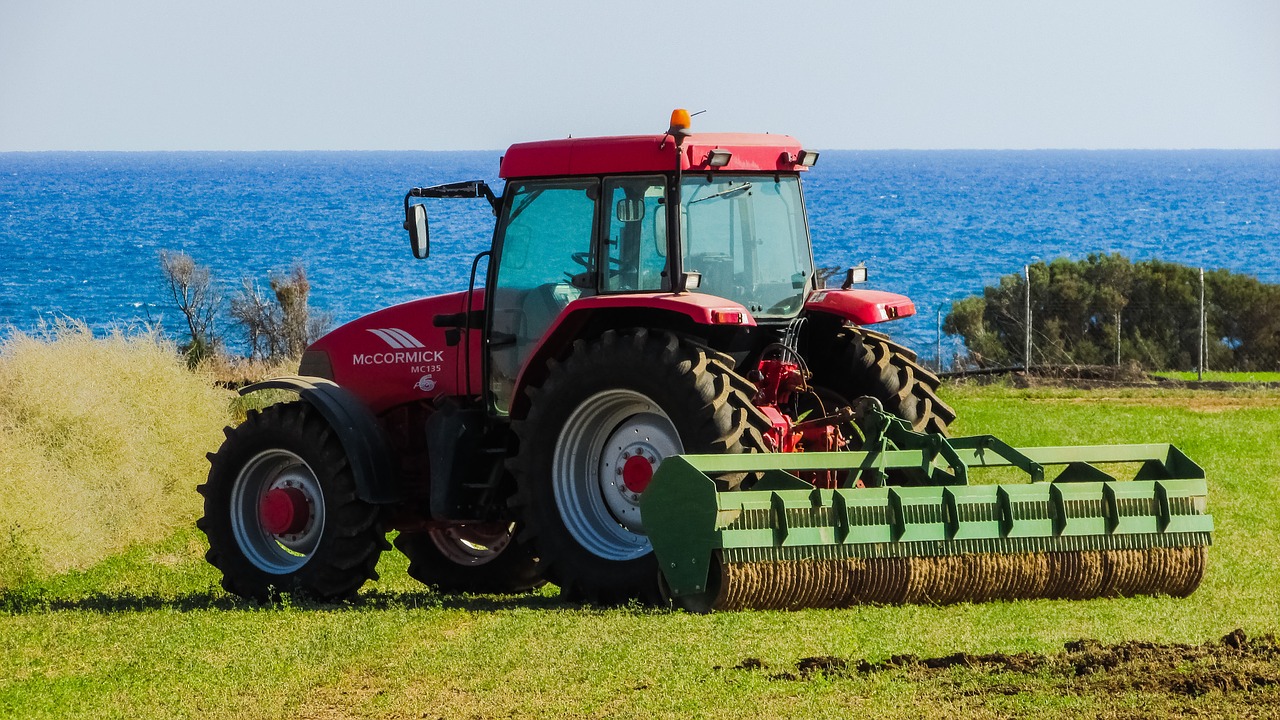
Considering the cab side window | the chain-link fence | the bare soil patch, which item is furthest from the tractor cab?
the chain-link fence

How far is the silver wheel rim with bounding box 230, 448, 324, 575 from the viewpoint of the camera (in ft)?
33.3

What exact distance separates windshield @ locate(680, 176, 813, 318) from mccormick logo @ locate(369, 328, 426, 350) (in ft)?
7.53

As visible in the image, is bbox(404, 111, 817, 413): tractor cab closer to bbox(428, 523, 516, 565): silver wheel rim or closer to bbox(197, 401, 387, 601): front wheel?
bbox(197, 401, 387, 601): front wheel

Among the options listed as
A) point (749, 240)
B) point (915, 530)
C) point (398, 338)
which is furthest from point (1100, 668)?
point (398, 338)

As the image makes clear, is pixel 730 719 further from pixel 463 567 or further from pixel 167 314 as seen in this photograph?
pixel 167 314

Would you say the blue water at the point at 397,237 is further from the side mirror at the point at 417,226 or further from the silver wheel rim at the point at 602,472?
the silver wheel rim at the point at 602,472

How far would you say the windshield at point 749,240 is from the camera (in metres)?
8.98

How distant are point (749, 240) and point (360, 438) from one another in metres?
2.73

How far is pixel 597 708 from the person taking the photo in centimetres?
651

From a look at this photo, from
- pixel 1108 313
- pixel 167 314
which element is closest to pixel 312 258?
pixel 167 314

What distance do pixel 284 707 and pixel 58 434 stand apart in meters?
8.25

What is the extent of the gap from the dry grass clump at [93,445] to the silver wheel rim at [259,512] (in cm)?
227

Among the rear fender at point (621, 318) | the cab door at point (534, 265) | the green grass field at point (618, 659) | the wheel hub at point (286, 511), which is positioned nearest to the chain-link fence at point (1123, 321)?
the cab door at point (534, 265)

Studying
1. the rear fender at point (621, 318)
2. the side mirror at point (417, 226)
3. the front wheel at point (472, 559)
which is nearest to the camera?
the rear fender at point (621, 318)
